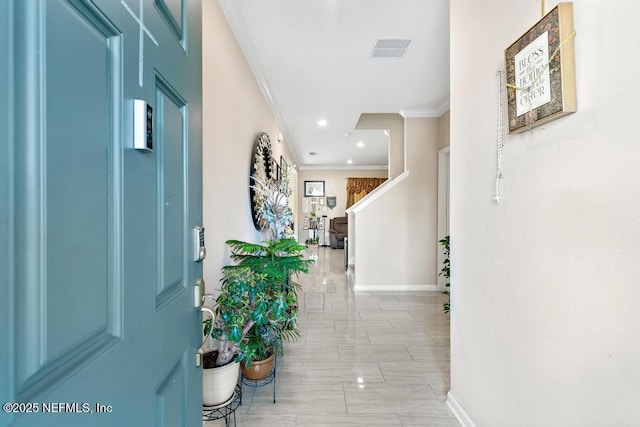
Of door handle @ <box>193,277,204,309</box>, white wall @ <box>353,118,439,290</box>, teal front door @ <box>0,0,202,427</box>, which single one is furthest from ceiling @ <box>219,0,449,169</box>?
door handle @ <box>193,277,204,309</box>

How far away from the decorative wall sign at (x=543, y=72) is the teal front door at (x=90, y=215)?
1.17 meters

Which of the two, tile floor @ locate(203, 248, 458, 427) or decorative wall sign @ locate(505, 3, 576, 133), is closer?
decorative wall sign @ locate(505, 3, 576, 133)

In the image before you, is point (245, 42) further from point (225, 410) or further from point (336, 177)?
point (336, 177)

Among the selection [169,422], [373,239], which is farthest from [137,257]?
[373,239]

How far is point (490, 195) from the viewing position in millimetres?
1379

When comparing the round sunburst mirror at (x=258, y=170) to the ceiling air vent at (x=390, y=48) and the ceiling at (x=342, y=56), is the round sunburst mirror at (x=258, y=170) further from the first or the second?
the ceiling air vent at (x=390, y=48)

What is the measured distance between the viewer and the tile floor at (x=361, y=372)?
1712mm

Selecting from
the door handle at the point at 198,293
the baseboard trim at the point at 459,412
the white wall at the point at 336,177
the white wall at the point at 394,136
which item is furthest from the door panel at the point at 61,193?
the white wall at the point at 336,177

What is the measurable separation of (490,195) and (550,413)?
33.9 inches

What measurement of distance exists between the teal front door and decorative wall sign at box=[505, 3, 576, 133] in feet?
3.83

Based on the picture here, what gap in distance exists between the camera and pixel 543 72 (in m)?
1.01

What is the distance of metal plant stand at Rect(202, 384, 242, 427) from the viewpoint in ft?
4.79

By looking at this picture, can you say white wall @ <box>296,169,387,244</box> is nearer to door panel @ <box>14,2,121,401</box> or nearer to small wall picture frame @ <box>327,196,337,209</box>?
small wall picture frame @ <box>327,196,337,209</box>

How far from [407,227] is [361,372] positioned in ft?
8.49
